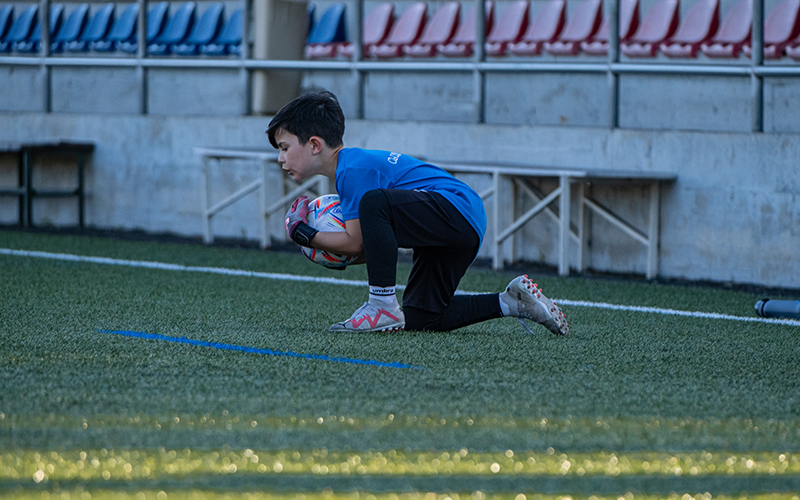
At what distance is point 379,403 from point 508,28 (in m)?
10.2

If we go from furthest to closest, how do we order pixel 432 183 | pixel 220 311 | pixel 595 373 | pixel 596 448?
pixel 220 311
pixel 432 183
pixel 595 373
pixel 596 448

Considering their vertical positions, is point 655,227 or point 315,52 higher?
point 315,52

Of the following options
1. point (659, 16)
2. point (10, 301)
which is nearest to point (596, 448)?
point (10, 301)

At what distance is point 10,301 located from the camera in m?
5.19

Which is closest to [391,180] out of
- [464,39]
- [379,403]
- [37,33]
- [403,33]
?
[379,403]

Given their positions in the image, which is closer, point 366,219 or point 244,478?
point 244,478

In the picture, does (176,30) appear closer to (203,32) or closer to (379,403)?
(203,32)

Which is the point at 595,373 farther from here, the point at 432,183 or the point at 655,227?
the point at 655,227

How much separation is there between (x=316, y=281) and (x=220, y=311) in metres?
1.35

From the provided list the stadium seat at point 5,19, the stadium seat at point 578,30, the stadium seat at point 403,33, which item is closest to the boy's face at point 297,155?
the stadium seat at point 578,30

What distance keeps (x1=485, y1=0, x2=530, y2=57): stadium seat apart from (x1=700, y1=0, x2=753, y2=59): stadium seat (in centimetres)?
236

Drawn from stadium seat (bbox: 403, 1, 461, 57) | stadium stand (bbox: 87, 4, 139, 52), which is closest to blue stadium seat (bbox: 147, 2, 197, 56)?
stadium stand (bbox: 87, 4, 139, 52)

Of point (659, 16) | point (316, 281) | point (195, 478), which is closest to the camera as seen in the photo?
point (195, 478)

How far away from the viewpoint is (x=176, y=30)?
47.5ft
